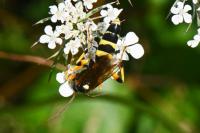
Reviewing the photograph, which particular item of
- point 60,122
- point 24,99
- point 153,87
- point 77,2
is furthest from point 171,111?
point 77,2

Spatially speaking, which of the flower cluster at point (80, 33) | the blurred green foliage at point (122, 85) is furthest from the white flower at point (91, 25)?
the blurred green foliage at point (122, 85)

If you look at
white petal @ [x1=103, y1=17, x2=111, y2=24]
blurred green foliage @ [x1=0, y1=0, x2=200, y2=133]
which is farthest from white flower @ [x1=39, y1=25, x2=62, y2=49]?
blurred green foliage @ [x1=0, y1=0, x2=200, y2=133]

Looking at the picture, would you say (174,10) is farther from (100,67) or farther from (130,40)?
(100,67)

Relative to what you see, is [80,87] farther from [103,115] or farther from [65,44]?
[103,115]

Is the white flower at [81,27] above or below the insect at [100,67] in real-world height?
above

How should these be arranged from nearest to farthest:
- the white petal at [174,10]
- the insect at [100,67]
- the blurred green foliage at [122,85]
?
1. the insect at [100,67]
2. the white petal at [174,10]
3. the blurred green foliage at [122,85]

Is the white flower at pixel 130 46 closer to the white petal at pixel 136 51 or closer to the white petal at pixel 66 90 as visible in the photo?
the white petal at pixel 136 51

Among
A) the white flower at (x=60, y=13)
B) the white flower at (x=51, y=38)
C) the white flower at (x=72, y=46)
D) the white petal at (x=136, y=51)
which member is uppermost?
the white flower at (x=60, y=13)
